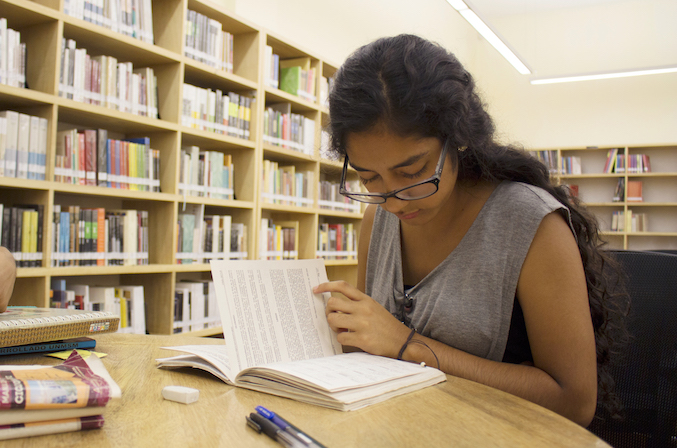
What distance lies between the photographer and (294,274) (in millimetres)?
949

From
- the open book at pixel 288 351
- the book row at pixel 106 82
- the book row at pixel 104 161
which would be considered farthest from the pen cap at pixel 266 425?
the book row at pixel 106 82

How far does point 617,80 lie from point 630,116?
A: 52cm

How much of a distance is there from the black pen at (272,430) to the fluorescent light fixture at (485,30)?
12.4 feet

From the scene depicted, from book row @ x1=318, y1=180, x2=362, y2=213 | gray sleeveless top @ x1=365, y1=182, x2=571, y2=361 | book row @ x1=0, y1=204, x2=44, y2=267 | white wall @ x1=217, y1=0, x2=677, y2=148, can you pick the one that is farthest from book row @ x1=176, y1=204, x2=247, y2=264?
white wall @ x1=217, y1=0, x2=677, y2=148

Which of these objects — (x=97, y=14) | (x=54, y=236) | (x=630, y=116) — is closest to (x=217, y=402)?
(x=54, y=236)

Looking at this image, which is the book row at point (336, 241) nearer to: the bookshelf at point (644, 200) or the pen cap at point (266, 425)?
the pen cap at point (266, 425)

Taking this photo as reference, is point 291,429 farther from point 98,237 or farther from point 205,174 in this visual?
point 205,174

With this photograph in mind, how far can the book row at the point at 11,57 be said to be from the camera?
210 cm

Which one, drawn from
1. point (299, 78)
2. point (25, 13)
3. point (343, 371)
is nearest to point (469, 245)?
point (343, 371)

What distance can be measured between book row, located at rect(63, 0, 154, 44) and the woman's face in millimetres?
1930

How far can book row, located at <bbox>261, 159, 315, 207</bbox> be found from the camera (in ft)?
11.1

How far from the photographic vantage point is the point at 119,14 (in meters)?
2.51

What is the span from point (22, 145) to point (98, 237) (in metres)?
0.53

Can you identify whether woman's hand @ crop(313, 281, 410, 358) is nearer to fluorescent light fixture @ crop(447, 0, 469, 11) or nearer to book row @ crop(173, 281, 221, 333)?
book row @ crop(173, 281, 221, 333)
